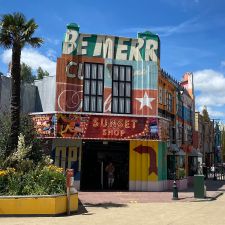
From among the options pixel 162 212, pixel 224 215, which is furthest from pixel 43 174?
pixel 224 215

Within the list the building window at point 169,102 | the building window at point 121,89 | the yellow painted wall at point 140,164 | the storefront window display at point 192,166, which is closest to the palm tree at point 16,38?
the building window at point 121,89

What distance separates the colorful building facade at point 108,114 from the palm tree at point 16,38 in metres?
6.85

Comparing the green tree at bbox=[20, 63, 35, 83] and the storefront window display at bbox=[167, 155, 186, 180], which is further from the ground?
the green tree at bbox=[20, 63, 35, 83]

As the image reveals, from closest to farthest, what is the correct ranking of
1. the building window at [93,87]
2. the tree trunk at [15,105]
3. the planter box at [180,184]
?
1. the tree trunk at [15,105]
2. the building window at [93,87]
3. the planter box at [180,184]

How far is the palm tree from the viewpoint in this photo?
2066cm

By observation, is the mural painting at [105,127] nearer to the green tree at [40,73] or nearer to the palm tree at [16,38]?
the palm tree at [16,38]

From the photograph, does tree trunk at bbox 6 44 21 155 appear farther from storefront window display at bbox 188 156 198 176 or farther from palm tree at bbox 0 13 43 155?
storefront window display at bbox 188 156 198 176

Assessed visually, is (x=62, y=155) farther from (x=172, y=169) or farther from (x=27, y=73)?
(x=27, y=73)

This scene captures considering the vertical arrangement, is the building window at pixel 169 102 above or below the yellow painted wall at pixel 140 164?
above

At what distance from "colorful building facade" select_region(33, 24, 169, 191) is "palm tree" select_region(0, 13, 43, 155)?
685 cm

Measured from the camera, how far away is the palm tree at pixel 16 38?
67.8 ft

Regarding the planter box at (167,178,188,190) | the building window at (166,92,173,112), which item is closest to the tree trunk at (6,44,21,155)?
the planter box at (167,178,188,190)

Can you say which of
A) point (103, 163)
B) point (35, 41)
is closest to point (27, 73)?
point (103, 163)

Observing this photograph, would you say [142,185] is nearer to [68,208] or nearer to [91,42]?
[91,42]
